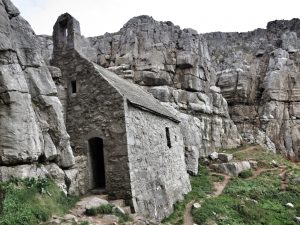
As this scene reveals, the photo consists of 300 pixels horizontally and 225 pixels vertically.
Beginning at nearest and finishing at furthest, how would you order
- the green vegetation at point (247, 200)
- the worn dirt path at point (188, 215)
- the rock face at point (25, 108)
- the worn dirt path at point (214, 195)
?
the rock face at point (25, 108) → the worn dirt path at point (188, 215) → the worn dirt path at point (214, 195) → the green vegetation at point (247, 200)

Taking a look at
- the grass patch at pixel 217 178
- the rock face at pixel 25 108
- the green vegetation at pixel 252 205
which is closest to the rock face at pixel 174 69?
the grass patch at pixel 217 178

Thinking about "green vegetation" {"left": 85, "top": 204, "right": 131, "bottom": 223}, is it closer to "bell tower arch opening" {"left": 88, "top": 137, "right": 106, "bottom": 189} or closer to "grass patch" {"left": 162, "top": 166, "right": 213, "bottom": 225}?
"bell tower arch opening" {"left": 88, "top": 137, "right": 106, "bottom": 189}

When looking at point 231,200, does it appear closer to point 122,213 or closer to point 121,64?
point 122,213

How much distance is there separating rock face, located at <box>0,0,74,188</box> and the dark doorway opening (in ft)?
9.43

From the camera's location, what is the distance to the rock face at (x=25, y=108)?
12305 mm

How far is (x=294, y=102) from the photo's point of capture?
47688 mm

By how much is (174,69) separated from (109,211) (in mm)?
27300

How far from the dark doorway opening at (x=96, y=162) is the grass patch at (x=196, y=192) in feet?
13.6

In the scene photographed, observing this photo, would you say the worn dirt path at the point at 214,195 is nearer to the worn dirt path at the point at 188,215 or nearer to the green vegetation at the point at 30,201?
the worn dirt path at the point at 188,215

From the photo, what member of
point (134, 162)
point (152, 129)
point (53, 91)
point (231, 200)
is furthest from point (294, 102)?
point (53, 91)

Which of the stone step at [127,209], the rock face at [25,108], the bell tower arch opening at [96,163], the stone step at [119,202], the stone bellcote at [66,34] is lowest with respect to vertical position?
the stone step at [127,209]

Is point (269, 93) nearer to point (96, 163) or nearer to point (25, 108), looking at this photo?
point (96, 163)

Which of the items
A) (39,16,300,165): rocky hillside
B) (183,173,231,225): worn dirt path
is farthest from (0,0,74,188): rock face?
(39,16,300,165): rocky hillside

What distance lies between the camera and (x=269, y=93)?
4747 cm
